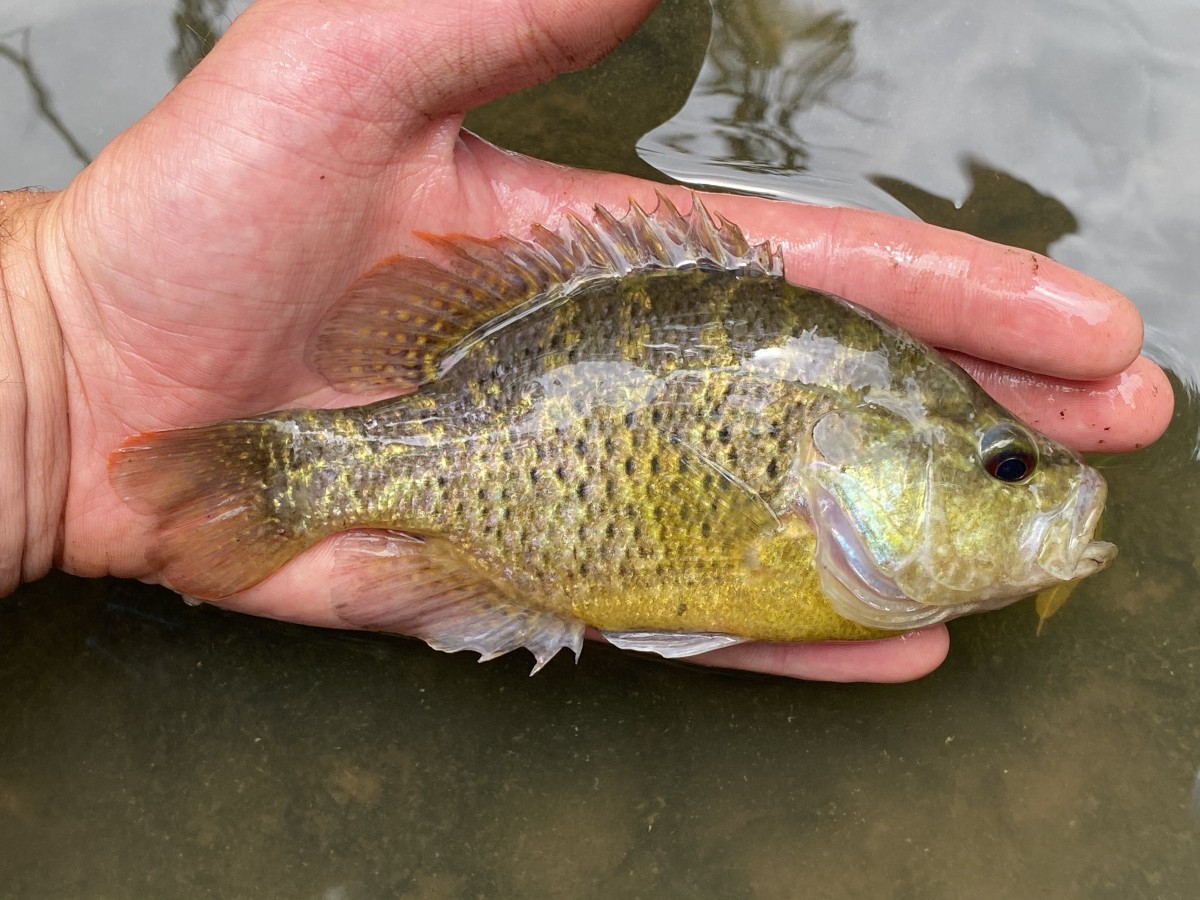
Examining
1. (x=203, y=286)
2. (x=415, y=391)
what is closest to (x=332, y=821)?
(x=415, y=391)

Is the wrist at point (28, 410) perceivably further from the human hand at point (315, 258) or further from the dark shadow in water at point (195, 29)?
the dark shadow in water at point (195, 29)

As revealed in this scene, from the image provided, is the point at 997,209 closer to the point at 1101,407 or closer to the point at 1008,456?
the point at 1101,407

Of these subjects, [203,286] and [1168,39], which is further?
[1168,39]

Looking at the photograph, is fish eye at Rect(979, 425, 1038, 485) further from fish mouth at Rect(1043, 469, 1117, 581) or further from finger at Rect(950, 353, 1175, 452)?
finger at Rect(950, 353, 1175, 452)

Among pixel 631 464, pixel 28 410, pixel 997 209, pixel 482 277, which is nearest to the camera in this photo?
pixel 631 464

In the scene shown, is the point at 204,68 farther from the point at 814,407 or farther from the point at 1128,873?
the point at 1128,873

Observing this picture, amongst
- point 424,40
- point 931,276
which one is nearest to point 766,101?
point 931,276

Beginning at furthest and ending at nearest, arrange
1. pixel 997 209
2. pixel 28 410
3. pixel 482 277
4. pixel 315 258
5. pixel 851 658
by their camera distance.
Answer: pixel 997 209, pixel 851 658, pixel 28 410, pixel 315 258, pixel 482 277
